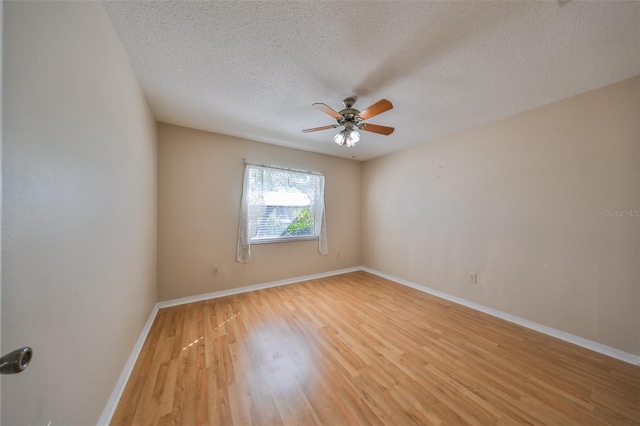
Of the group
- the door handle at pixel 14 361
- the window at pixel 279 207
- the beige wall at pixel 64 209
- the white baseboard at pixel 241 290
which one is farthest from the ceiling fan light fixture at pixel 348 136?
the white baseboard at pixel 241 290

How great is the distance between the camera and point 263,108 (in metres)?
2.29

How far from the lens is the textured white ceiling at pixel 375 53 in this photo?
121cm

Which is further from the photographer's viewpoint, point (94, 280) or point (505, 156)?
point (505, 156)

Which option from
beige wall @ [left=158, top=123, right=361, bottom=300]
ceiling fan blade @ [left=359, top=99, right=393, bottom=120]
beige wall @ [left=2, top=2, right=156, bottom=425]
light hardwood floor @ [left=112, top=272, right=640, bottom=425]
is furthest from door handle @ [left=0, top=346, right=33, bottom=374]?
beige wall @ [left=158, top=123, right=361, bottom=300]

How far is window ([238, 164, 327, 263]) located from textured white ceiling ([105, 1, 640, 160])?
3.79 feet

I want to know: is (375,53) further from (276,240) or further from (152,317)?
(152,317)

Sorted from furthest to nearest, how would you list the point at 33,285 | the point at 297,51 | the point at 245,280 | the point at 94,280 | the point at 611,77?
the point at 245,280 → the point at 611,77 → the point at 297,51 → the point at 94,280 → the point at 33,285

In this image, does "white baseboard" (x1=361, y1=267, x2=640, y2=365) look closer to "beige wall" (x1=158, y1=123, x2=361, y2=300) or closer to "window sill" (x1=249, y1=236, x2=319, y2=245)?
"window sill" (x1=249, y1=236, x2=319, y2=245)

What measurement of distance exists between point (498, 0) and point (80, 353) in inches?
110

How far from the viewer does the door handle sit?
1.52 feet

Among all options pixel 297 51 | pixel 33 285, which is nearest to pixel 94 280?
pixel 33 285

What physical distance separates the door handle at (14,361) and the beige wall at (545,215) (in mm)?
3521

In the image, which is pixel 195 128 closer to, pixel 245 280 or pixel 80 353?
pixel 245 280

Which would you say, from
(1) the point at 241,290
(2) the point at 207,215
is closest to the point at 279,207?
(2) the point at 207,215
